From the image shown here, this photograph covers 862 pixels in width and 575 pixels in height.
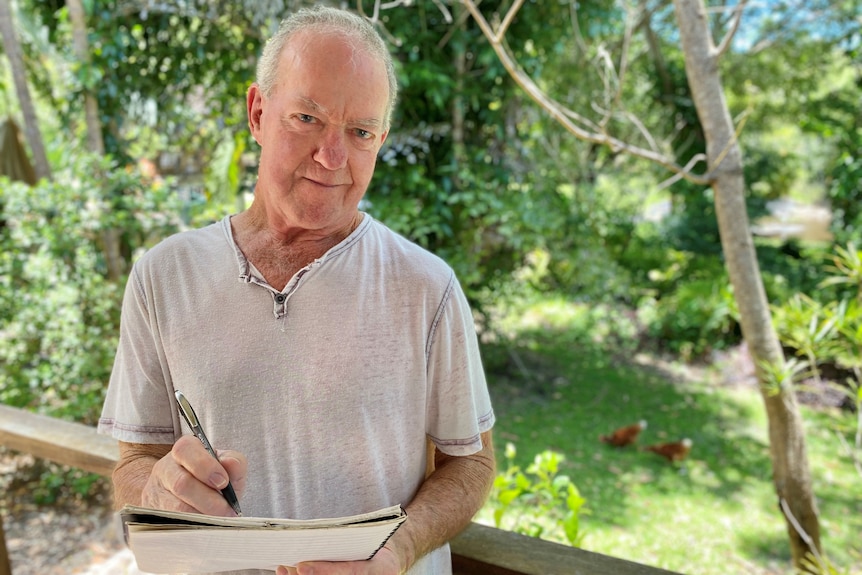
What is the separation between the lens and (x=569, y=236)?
16.4 feet

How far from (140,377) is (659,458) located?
4.81 meters

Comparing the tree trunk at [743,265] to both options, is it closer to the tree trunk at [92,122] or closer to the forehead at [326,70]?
the forehead at [326,70]

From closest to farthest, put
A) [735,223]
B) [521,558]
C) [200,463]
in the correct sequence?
[200,463] → [521,558] → [735,223]

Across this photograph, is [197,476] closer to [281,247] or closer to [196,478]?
[196,478]

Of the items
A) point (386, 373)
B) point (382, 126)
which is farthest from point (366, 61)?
point (386, 373)

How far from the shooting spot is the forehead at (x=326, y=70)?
0.95m

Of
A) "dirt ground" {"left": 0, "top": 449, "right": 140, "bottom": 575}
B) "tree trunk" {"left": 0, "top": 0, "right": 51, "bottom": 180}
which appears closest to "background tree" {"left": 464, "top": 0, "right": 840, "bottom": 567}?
"dirt ground" {"left": 0, "top": 449, "right": 140, "bottom": 575}

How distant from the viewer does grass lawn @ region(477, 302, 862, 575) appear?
3.99m

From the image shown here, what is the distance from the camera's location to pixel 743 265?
261 cm

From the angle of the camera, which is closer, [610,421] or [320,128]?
[320,128]

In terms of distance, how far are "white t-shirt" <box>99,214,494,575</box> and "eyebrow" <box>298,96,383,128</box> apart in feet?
0.64

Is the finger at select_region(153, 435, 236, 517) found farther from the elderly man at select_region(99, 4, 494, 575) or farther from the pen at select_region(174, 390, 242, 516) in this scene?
the elderly man at select_region(99, 4, 494, 575)

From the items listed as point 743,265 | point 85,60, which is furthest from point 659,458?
point 85,60

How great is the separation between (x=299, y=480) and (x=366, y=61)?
2.13ft
